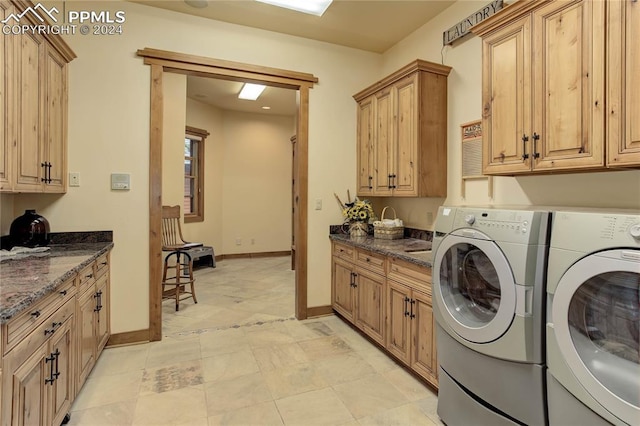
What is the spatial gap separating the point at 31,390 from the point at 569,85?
275cm

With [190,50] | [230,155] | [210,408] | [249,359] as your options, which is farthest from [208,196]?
[210,408]

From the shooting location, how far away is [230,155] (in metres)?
6.55

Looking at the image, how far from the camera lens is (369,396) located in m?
2.11

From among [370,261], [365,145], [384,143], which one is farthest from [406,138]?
[370,261]

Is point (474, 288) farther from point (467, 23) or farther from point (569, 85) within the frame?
point (467, 23)

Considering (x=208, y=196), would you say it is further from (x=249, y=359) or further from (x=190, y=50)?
(x=249, y=359)

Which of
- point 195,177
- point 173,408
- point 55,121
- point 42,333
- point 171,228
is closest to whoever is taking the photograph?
point 42,333

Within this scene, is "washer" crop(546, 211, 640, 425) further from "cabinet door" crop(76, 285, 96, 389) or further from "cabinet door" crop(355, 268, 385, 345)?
"cabinet door" crop(76, 285, 96, 389)

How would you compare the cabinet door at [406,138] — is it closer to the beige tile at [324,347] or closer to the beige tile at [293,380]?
A: the beige tile at [324,347]

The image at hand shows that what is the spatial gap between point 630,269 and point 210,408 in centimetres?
212

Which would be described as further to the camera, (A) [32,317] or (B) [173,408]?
(B) [173,408]

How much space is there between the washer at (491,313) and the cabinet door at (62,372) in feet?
6.41

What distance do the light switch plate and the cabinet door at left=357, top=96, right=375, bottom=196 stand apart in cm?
217

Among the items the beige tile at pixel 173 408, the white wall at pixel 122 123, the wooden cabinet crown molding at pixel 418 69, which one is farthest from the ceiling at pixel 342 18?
the beige tile at pixel 173 408
